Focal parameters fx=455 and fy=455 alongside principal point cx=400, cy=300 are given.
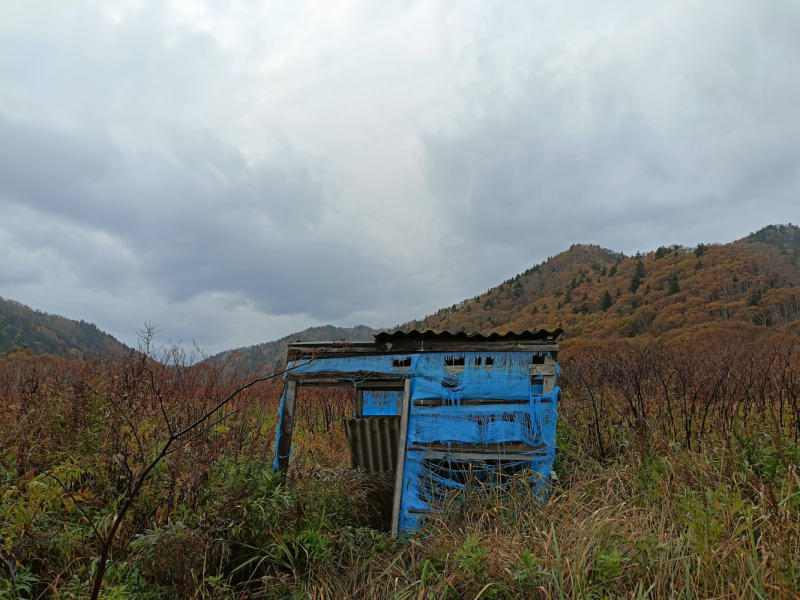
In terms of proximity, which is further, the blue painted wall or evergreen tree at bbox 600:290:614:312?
evergreen tree at bbox 600:290:614:312

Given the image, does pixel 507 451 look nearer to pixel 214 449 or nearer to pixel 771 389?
pixel 214 449

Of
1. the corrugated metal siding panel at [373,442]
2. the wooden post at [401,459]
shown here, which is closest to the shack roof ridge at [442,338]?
the wooden post at [401,459]

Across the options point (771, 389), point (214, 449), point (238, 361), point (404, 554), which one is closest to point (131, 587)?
point (214, 449)

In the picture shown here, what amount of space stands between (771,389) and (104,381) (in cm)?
947

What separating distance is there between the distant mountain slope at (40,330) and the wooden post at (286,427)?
5350cm

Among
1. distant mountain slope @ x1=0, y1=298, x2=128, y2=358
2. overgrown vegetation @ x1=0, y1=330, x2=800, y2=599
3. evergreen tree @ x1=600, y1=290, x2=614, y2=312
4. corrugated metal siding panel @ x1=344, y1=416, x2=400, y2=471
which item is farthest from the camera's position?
distant mountain slope @ x1=0, y1=298, x2=128, y2=358

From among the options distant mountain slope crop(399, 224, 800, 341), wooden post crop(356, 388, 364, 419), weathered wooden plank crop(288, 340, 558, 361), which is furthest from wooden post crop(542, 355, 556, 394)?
distant mountain slope crop(399, 224, 800, 341)

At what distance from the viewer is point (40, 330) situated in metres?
71.2

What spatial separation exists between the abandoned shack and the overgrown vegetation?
0.49 metres

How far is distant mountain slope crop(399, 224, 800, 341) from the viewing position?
3641 cm

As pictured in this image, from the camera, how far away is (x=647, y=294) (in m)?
46.0

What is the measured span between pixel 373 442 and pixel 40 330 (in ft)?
277

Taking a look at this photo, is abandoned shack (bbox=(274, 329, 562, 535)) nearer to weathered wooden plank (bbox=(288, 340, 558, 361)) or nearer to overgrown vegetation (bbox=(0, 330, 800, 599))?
weathered wooden plank (bbox=(288, 340, 558, 361))

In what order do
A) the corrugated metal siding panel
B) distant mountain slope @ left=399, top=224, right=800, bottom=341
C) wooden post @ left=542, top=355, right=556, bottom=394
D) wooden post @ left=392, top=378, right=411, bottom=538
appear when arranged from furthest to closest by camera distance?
distant mountain slope @ left=399, top=224, right=800, bottom=341, the corrugated metal siding panel, wooden post @ left=542, top=355, right=556, bottom=394, wooden post @ left=392, top=378, right=411, bottom=538
